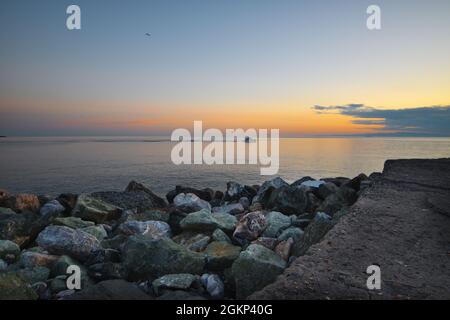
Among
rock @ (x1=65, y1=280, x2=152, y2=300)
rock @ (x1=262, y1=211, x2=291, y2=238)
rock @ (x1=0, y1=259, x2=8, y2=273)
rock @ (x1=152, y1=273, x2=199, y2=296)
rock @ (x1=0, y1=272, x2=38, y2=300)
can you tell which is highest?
rock @ (x1=65, y1=280, x2=152, y2=300)

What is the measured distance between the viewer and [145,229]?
7.00 meters

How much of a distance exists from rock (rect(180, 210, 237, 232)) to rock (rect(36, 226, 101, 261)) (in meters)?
1.78

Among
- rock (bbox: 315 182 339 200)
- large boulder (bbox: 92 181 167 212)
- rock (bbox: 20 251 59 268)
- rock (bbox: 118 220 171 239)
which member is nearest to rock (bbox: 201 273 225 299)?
rock (bbox: 118 220 171 239)

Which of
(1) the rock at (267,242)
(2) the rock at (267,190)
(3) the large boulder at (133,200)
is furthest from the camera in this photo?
(2) the rock at (267,190)

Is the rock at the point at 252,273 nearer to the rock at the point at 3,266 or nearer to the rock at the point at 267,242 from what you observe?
the rock at the point at 267,242

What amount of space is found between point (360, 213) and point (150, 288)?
3.55 metres

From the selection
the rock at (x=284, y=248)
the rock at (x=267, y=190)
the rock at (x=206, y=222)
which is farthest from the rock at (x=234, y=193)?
the rock at (x=284, y=248)

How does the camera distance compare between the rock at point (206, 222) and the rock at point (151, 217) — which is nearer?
the rock at point (206, 222)

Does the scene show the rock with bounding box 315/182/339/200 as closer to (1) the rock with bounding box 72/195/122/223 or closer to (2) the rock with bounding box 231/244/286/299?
(2) the rock with bounding box 231/244/286/299

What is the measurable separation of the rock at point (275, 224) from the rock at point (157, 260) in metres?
1.99

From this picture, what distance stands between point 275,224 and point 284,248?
1341 mm

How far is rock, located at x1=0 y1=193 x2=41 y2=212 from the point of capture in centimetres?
958

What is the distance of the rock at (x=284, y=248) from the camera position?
5.46 meters
